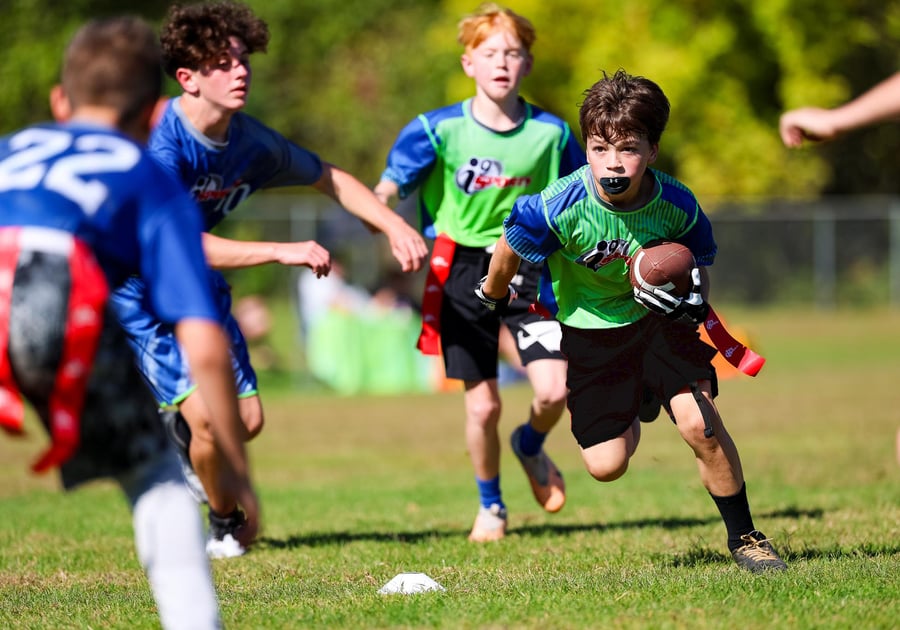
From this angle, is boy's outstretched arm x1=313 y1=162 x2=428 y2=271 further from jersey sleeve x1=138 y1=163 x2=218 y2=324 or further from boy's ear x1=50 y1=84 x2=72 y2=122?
jersey sleeve x1=138 y1=163 x2=218 y2=324

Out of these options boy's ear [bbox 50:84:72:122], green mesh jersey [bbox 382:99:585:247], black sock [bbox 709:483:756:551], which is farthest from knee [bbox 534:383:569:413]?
boy's ear [bbox 50:84:72:122]

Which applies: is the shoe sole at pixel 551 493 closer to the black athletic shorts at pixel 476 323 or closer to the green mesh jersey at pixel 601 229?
the black athletic shorts at pixel 476 323

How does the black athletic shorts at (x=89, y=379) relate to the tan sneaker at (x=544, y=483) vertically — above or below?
above

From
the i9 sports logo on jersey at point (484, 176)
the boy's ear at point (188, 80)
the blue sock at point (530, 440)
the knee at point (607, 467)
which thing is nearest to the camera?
the knee at point (607, 467)

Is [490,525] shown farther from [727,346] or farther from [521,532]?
[727,346]

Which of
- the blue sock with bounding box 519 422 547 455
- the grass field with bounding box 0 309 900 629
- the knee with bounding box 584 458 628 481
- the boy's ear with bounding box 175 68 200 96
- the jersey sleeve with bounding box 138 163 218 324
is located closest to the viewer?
the jersey sleeve with bounding box 138 163 218 324

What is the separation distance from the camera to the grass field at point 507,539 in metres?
4.50

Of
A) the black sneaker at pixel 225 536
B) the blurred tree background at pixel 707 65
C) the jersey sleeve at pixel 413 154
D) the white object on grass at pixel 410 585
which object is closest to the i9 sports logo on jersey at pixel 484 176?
the jersey sleeve at pixel 413 154

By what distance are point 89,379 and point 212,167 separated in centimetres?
275

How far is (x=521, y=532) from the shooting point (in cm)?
707

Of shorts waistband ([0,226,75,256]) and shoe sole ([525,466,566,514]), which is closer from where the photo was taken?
shorts waistband ([0,226,75,256])

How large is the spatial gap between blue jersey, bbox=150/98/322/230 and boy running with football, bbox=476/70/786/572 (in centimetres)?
141

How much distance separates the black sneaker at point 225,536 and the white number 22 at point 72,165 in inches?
131

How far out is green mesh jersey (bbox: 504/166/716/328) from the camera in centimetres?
518
